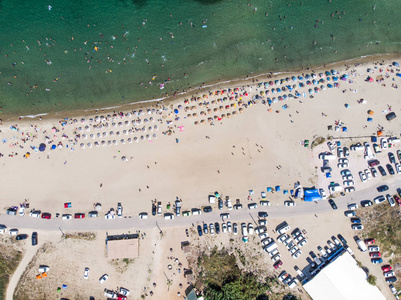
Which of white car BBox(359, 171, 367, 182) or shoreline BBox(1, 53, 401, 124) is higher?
shoreline BBox(1, 53, 401, 124)

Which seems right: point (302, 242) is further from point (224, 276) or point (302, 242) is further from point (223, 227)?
point (224, 276)

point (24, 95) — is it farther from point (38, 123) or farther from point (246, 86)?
point (246, 86)

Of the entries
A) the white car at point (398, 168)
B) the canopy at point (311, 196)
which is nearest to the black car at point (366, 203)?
the white car at point (398, 168)

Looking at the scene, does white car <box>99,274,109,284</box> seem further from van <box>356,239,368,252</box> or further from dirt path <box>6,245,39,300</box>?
van <box>356,239,368,252</box>

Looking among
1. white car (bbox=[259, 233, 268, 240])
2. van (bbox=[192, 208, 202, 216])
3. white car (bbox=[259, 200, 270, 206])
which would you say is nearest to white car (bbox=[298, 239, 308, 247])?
white car (bbox=[259, 233, 268, 240])

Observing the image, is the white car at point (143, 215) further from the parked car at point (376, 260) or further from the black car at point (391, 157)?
the black car at point (391, 157)

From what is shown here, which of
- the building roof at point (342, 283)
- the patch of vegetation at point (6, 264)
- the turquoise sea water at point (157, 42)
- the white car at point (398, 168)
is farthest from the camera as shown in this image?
the turquoise sea water at point (157, 42)
